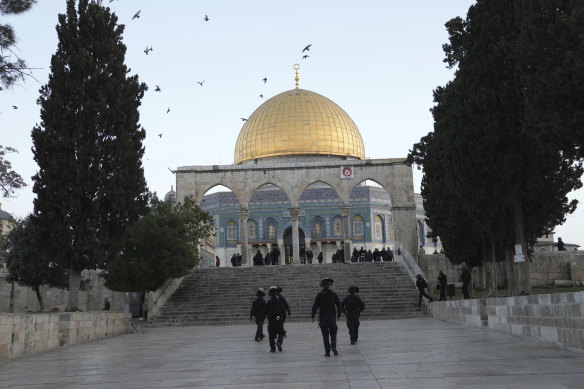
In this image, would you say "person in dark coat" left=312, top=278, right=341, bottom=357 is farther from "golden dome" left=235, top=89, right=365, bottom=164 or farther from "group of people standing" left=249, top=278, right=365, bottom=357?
"golden dome" left=235, top=89, right=365, bottom=164

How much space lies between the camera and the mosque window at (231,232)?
41.5 meters

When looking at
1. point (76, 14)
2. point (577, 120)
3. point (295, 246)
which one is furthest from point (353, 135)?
point (577, 120)

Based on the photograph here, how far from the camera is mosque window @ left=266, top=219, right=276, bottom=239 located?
41.1m

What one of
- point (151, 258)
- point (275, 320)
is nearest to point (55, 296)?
point (151, 258)

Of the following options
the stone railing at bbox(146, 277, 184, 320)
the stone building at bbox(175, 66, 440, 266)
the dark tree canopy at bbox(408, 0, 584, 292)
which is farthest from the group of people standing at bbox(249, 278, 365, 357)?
the stone building at bbox(175, 66, 440, 266)

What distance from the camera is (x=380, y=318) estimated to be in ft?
57.9

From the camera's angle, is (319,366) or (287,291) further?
(287,291)

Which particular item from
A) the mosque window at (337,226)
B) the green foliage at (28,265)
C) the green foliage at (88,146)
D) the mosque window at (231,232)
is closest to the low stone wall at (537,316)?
the green foliage at (88,146)

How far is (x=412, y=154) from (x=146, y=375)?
13.5 m

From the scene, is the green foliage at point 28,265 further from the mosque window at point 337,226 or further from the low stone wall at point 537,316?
the mosque window at point 337,226

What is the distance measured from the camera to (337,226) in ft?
135

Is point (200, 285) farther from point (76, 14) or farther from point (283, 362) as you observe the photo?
point (283, 362)

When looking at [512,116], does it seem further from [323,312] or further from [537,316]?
[323,312]

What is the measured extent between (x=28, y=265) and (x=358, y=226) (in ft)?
77.7
